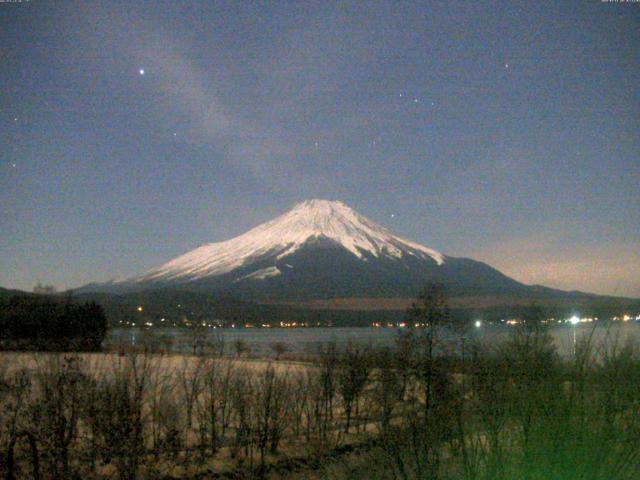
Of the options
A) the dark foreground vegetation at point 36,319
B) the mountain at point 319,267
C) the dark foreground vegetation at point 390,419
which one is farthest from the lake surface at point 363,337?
the mountain at point 319,267

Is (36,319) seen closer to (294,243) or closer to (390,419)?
(390,419)

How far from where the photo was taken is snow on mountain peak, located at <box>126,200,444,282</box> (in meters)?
173

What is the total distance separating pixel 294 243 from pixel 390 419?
172668 mm

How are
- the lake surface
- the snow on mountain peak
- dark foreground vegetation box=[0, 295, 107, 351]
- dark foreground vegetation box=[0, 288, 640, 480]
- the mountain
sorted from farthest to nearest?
the snow on mountain peak, the mountain, dark foreground vegetation box=[0, 295, 107, 351], the lake surface, dark foreground vegetation box=[0, 288, 640, 480]

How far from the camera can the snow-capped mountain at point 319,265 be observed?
153 metres

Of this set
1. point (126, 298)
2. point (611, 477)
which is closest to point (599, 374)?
point (611, 477)

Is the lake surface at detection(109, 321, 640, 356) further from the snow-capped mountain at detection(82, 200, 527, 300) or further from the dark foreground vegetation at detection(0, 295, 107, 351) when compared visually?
the snow-capped mountain at detection(82, 200, 527, 300)

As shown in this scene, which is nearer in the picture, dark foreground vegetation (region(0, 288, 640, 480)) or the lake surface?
dark foreground vegetation (region(0, 288, 640, 480))

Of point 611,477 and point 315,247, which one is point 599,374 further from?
point 315,247

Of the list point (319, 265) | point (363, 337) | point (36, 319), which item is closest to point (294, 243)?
point (319, 265)

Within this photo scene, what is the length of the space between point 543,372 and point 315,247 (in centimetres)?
17138

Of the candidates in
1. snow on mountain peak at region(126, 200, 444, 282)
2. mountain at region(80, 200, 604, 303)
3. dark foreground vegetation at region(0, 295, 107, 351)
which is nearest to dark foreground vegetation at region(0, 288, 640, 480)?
dark foreground vegetation at region(0, 295, 107, 351)

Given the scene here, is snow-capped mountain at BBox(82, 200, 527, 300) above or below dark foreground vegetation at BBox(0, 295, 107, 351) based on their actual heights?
above

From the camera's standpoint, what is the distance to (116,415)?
9.29 meters
